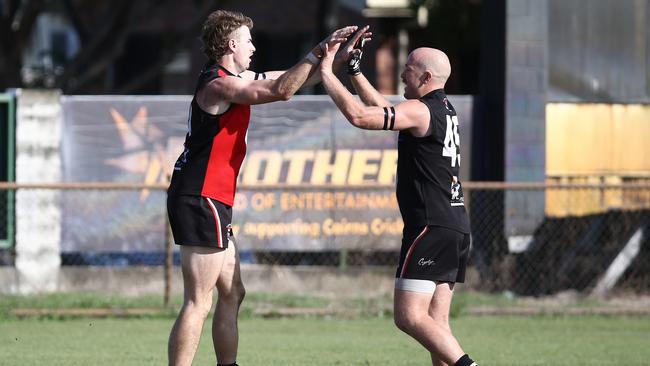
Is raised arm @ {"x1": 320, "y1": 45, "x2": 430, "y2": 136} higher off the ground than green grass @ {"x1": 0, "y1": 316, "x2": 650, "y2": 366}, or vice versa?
raised arm @ {"x1": 320, "y1": 45, "x2": 430, "y2": 136}

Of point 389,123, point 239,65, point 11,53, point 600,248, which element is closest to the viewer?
point 389,123

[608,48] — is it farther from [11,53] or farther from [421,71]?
[11,53]

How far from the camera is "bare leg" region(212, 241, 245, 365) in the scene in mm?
7383

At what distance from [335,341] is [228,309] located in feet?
11.8

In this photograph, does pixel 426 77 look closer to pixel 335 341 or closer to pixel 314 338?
pixel 335 341

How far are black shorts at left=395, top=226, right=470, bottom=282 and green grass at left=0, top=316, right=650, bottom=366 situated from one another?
2.54 metres

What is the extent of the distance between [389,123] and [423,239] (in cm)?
74

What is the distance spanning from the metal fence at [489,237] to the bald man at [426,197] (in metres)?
6.55

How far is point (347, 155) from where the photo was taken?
47.6 ft

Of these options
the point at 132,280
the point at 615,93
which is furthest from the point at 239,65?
the point at 615,93

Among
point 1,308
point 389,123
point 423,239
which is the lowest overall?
point 1,308

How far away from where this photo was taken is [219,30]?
7.19m

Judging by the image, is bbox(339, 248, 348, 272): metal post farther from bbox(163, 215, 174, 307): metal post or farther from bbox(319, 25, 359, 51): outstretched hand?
bbox(319, 25, 359, 51): outstretched hand

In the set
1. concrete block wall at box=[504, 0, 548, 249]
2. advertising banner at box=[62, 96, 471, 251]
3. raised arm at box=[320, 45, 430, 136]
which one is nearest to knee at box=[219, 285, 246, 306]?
raised arm at box=[320, 45, 430, 136]
